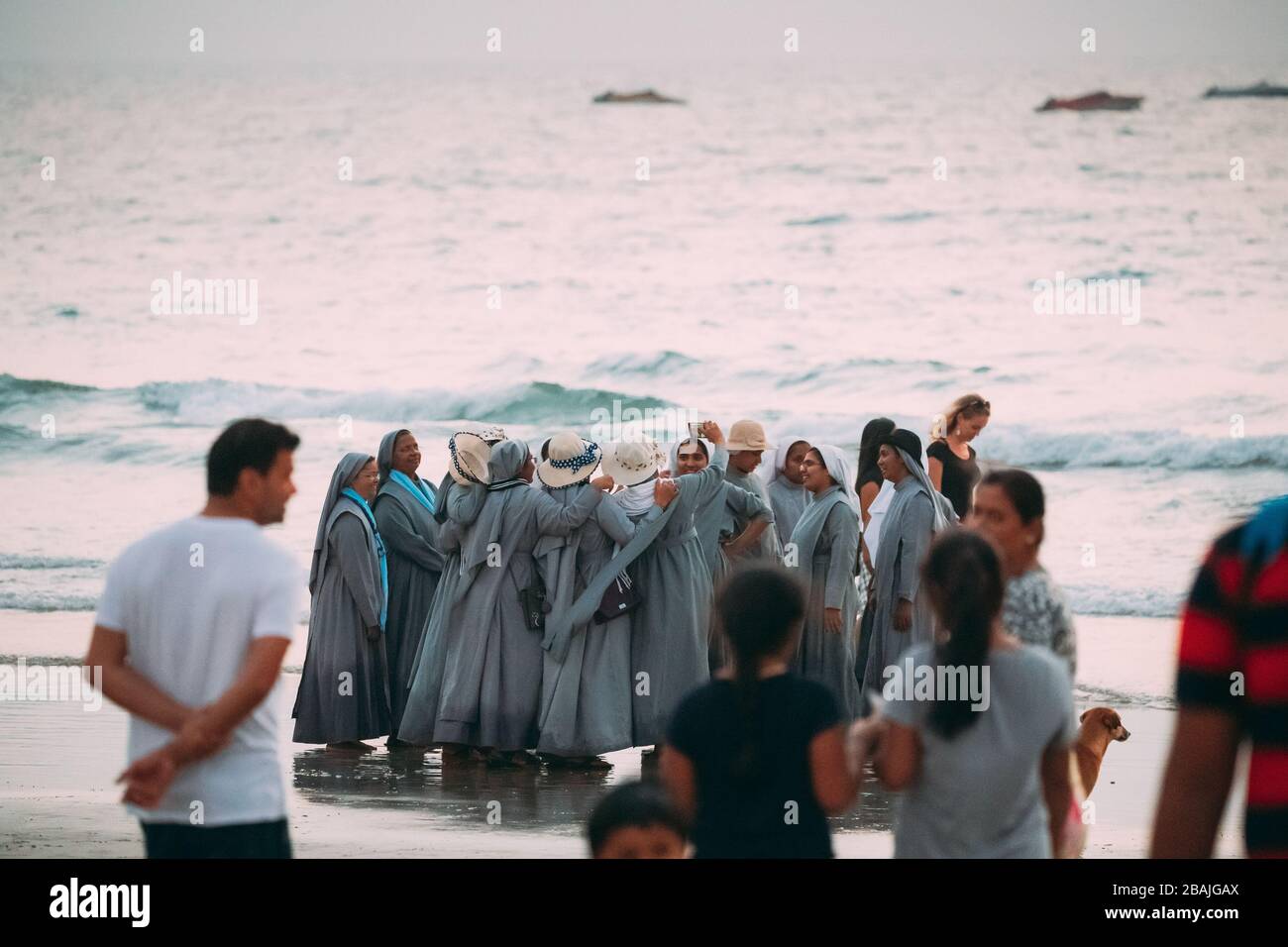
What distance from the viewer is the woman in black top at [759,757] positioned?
331 centimetres

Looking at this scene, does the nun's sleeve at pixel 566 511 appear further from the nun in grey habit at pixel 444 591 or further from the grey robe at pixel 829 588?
the grey robe at pixel 829 588

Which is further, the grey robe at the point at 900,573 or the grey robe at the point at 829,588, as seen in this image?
the grey robe at the point at 829,588

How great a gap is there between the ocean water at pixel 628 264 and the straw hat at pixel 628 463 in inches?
582

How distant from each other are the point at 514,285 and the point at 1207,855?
2776cm

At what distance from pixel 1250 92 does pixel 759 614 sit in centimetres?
2993

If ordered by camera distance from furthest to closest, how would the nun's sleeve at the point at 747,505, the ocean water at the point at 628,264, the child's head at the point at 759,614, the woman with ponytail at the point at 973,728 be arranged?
the ocean water at the point at 628,264 → the nun's sleeve at the point at 747,505 → the child's head at the point at 759,614 → the woman with ponytail at the point at 973,728

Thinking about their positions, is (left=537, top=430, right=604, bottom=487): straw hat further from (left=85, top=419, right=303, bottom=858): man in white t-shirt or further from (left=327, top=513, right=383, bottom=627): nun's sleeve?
(left=85, top=419, right=303, bottom=858): man in white t-shirt

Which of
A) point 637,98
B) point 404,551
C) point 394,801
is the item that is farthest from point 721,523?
point 637,98

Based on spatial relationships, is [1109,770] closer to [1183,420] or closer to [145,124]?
[1183,420]

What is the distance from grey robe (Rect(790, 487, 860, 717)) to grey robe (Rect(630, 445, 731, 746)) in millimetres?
591

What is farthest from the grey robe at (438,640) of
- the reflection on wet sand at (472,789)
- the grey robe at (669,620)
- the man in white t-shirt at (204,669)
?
the man in white t-shirt at (204,669)

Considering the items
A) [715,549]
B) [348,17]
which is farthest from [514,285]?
[715,549]

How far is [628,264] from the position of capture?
30.0m
